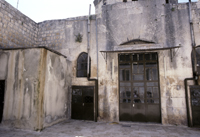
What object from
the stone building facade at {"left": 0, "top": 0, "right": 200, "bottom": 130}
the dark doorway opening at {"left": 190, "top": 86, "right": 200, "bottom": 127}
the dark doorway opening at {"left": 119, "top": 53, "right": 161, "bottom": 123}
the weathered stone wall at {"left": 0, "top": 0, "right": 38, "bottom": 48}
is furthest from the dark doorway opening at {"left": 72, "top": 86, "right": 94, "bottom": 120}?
the dark doorway opening at {"left": 190, "top": 86, "right": 200, "bottom": 127}

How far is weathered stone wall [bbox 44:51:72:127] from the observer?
19.7 ft

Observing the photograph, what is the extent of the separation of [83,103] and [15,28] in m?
5.36

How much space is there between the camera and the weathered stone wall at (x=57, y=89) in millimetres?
6008

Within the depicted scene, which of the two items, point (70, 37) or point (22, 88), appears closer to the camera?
point (22, 88)

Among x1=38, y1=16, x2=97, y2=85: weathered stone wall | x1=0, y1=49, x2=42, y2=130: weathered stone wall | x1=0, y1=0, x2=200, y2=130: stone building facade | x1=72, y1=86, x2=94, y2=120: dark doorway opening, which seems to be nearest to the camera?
x1=0, y1=49, x2=42, y2=130: weathered stone wall

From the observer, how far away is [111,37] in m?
7.72

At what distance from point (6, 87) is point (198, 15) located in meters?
9.56

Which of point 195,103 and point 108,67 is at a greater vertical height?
point 108,67

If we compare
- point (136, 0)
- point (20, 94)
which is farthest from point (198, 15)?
point (20, 94)

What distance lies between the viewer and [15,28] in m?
7.30

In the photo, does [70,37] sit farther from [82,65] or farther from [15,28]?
[15,28]

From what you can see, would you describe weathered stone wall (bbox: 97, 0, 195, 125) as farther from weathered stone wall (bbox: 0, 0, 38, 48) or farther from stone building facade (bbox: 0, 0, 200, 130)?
weathered stone wall (bbox: 0, 0, 38, 48)

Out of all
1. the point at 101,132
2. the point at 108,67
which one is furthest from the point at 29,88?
the point at 108,67

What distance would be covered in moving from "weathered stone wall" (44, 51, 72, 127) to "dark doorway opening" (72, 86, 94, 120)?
363 mm
